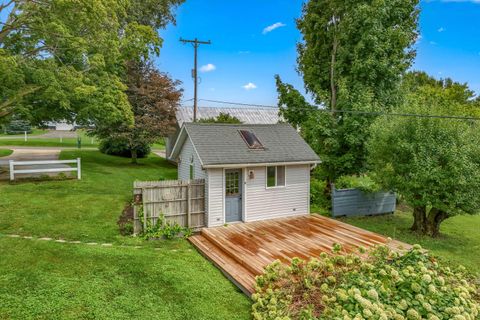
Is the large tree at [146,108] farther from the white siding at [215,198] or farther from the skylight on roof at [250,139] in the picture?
the white siding at [215,198]

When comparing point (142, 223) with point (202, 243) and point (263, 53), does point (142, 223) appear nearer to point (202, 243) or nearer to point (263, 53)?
point (202, 243)

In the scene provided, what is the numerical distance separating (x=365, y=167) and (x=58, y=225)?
12.0 meters

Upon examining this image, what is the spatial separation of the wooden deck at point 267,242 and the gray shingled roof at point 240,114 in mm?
14522

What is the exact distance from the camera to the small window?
11.3 metres

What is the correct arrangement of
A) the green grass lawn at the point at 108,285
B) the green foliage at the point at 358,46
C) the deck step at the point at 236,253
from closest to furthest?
1. the green grass lawn at the point at 108,285
2. the deck step at the point at 236,253
3. the green foliage at the point at 358,46

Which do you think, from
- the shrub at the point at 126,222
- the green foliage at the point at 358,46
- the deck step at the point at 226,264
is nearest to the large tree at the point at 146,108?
the shrub at the point at 126,222

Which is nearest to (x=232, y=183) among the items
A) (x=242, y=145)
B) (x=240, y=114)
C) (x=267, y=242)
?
(x=242, y=145)

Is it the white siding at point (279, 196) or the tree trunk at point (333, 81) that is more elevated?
the tree trunk at point (333, 81)

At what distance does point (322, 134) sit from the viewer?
13602 millimetres

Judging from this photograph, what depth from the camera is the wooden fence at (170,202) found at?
9.41m

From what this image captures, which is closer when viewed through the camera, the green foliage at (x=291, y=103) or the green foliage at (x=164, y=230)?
the green foliage at (x=164, y=230)

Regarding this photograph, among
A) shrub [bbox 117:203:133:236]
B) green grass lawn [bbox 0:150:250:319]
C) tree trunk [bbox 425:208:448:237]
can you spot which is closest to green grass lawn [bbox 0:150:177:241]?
green grass lawn [bbox 0:150:250:319]

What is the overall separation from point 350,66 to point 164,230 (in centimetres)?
1044

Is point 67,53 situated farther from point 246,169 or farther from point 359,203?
point 359,203
